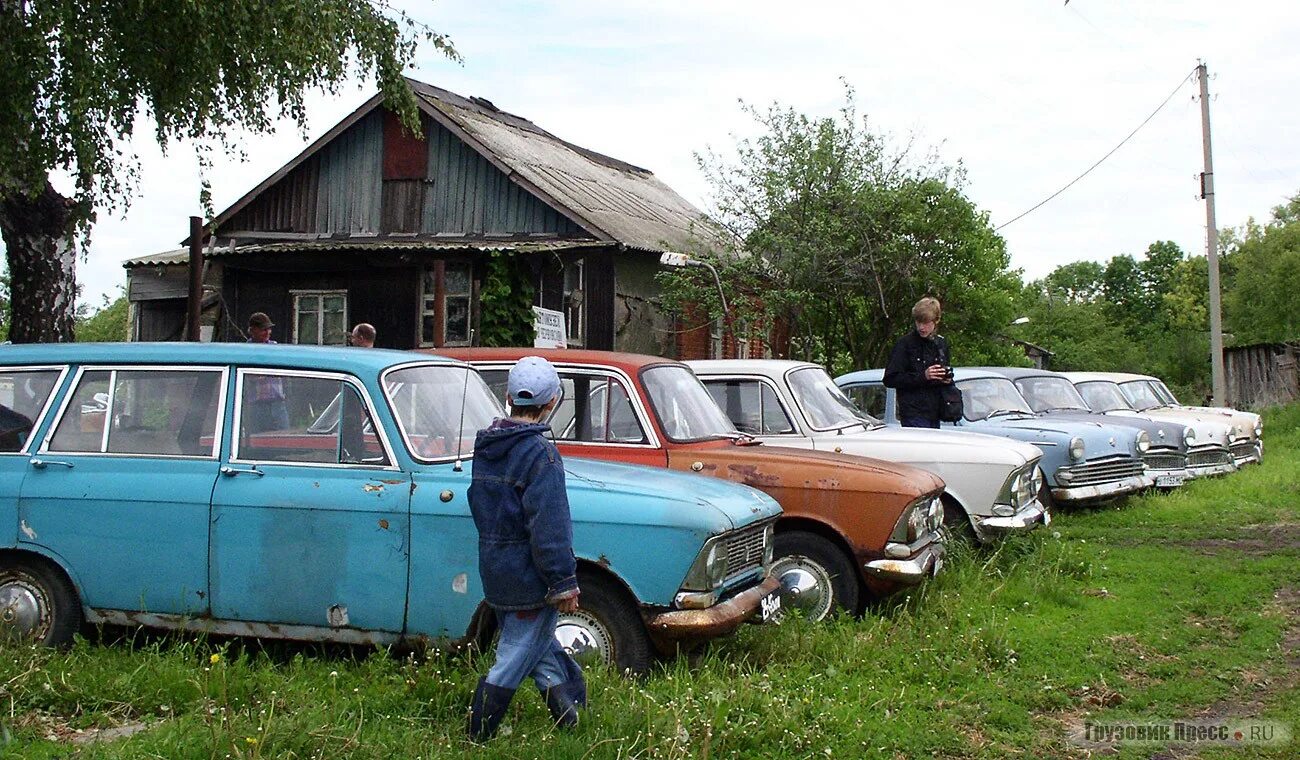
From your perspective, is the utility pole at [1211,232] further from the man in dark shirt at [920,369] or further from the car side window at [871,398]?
A: the man in dark shirt at [920,369]

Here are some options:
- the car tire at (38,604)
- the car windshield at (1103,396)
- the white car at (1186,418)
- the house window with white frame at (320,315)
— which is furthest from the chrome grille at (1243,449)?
the house window with white frame at (320,315)

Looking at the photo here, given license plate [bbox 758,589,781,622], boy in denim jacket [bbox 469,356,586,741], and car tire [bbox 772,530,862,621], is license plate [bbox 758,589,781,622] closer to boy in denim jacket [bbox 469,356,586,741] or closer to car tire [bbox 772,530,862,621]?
car tire [bbox 772,530,862,621]

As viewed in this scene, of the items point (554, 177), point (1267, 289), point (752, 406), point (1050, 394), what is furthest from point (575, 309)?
point (1267, 289)

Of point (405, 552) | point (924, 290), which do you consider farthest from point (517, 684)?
point (924, 290)

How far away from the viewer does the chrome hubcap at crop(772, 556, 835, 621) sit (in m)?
7.12

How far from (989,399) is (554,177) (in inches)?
461

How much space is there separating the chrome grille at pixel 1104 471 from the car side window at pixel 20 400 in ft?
30.5

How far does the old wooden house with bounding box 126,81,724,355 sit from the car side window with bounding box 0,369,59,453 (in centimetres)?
1365

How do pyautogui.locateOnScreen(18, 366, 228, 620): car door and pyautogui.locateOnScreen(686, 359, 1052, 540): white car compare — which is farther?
pyautogui.locateOnScreen(686, 359, 1052, 540): white car

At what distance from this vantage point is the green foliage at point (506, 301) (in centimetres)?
2009

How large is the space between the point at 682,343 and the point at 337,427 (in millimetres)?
18392

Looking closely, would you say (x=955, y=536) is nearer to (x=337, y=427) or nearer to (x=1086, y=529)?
(x=1086, y=529)

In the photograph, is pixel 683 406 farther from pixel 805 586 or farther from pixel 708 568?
pixel 708 568

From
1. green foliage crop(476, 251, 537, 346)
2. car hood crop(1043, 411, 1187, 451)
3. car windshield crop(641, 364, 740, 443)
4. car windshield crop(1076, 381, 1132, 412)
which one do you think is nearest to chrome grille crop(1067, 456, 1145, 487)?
car hood crop(1043, 411, 1187, 451)
